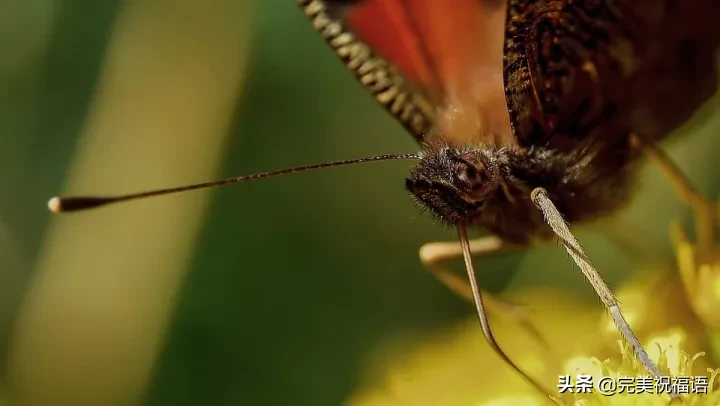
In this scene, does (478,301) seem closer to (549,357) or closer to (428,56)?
(549,357)

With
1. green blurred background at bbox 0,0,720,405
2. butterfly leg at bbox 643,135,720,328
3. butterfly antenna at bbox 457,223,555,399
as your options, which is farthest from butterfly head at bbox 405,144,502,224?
green blurred background at bbox 0,0,720,405

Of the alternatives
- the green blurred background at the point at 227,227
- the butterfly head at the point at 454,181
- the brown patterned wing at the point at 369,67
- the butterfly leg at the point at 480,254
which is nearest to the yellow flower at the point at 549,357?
the butterfly leg at the point at 480,254

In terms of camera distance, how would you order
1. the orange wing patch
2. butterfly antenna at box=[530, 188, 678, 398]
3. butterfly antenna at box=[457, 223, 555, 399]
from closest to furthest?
butterfly antenna at box=[530, 188, 678, 398] < butterfly antenna at box=[457, 223, 555, 399] < the orange wing patch

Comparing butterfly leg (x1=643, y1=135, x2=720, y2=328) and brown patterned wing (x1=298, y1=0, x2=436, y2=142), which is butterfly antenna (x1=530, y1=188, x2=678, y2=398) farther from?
brown patterned wing (x1=298, y1=0, x2=436, y2=142)

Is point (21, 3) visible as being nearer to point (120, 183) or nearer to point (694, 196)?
point (120, 183)

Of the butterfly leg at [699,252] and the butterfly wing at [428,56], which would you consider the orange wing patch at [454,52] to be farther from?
the butterfly leg at [699,252]

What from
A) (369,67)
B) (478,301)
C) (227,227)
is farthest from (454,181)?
(227,227)
